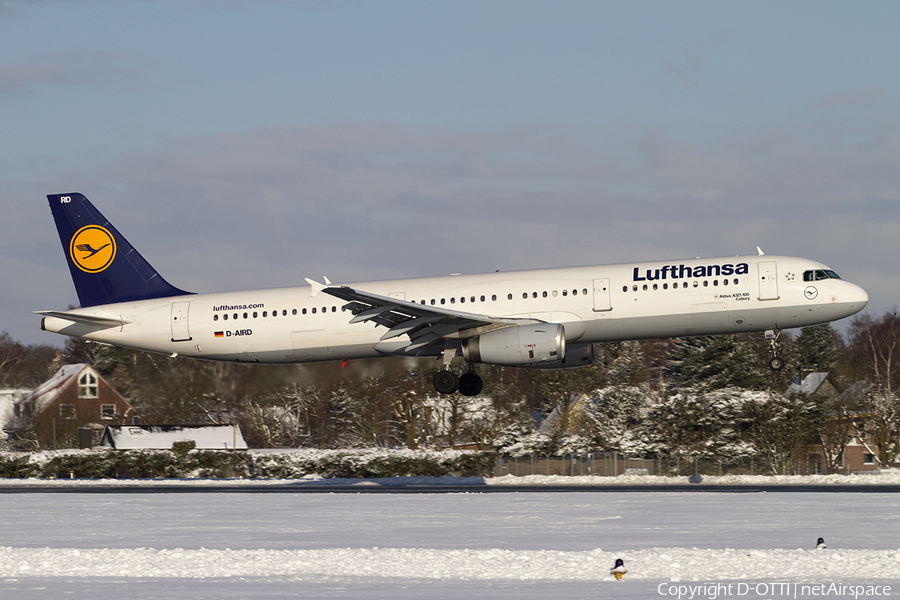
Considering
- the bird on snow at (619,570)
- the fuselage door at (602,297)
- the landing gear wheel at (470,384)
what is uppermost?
the fuselage door at (602,297)

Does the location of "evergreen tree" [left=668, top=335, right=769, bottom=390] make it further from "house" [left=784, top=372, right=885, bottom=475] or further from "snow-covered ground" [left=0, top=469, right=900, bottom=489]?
"snow-covered ground" [left=0, top=469, right=900, bottom=489]

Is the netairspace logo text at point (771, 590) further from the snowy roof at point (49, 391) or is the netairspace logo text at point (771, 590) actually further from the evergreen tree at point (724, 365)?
the snowy roof at point (49, 391)

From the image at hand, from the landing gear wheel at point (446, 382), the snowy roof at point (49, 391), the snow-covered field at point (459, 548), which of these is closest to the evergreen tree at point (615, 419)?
the snow-covered field at point (459, 548)

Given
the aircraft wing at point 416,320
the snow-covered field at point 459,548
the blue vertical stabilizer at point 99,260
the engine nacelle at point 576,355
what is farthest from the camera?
the blue vertical stabilizer at point 99,260

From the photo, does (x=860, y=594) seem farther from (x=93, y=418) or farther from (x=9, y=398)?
(x=9, y=398)

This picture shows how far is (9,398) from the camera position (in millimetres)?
86250

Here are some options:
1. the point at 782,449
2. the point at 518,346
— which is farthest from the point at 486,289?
the point at 782,449

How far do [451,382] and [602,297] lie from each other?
638 cm

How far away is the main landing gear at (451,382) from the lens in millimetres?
36469

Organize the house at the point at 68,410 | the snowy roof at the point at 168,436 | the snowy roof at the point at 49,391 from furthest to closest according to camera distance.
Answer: the snowy roof at the point at 49,391 → the house at the point at 68,410 → the snowy roof at the point at 168,436

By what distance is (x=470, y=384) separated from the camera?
3741cm

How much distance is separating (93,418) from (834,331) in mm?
73110

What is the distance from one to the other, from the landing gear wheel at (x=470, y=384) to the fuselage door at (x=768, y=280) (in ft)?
34.7

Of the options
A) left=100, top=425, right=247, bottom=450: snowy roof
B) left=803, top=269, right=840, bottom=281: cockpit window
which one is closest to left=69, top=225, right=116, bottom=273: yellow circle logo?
left=100, top=425, right=247, bottom=450: snowy roof
